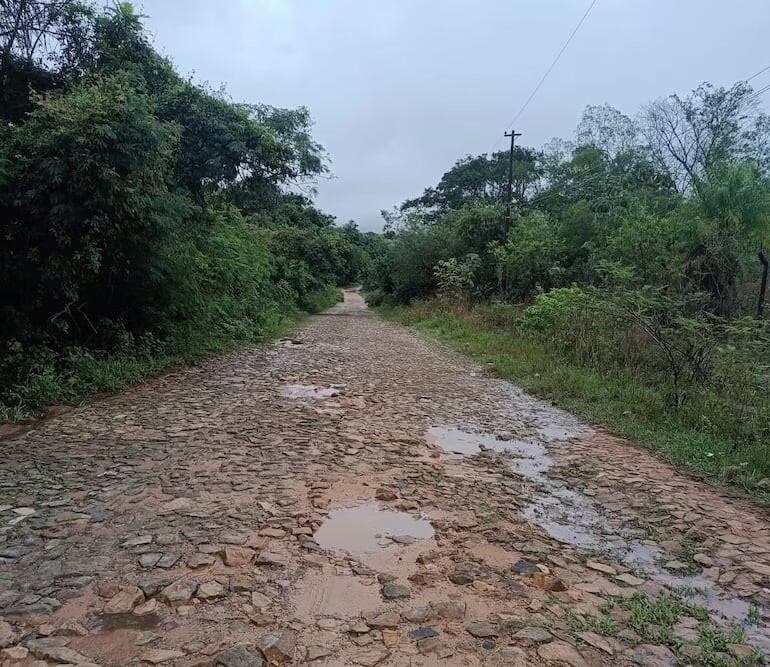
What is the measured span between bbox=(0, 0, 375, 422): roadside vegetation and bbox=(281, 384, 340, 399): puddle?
7.95ft

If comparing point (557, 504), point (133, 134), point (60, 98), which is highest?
point (60, 98)

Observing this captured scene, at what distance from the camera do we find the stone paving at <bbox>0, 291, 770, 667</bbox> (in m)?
2.63

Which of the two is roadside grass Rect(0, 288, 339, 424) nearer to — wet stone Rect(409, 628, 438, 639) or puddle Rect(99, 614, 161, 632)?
puddle Rect(99, 614, 161, 632)

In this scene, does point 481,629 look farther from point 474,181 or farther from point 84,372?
point 474,181

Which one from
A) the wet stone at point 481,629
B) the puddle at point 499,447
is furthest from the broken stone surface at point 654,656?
the puddle at point 499,447

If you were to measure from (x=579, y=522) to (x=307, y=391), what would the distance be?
535 cm

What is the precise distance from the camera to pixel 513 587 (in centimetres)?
314

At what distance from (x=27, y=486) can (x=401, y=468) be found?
3102 mm

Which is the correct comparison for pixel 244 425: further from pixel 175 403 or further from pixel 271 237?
pixel 271 237

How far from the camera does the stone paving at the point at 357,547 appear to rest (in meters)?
2.63

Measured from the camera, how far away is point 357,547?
→ 3617mm

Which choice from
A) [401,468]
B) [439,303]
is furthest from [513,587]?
[439,303]

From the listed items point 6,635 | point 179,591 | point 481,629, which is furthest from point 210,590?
point 481,629

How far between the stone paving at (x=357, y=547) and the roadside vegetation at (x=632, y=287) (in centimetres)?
140
